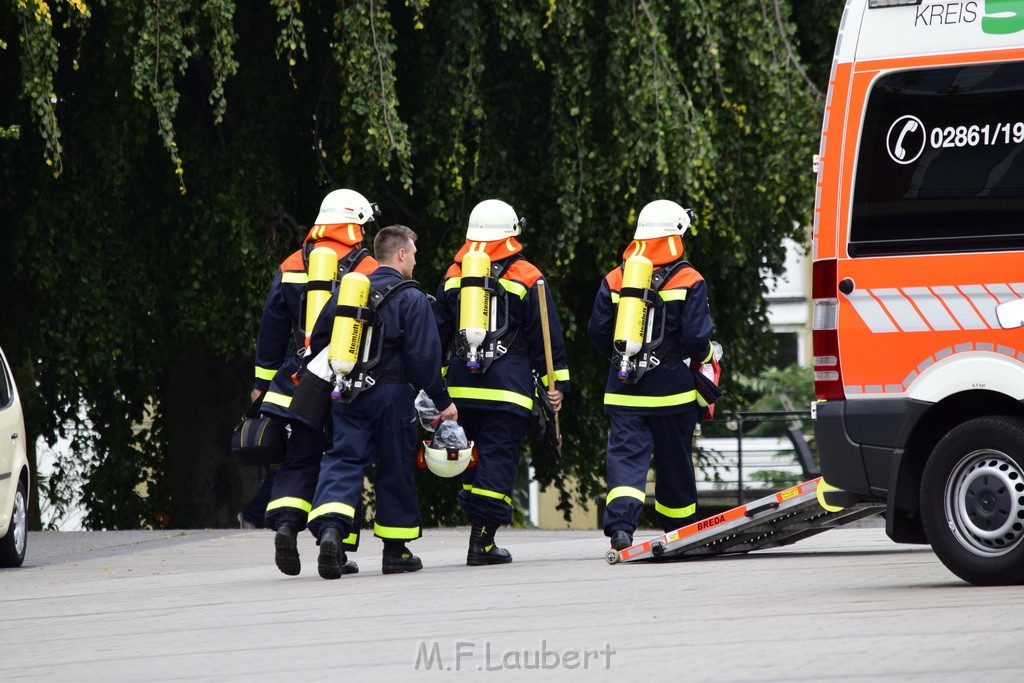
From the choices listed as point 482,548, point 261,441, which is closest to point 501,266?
point 482,548

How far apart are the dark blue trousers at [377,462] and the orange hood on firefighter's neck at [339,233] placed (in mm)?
898

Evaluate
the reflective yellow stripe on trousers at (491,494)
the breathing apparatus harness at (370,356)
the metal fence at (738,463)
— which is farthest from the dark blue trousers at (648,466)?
the metal fence at (738,463)

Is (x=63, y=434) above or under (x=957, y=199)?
under

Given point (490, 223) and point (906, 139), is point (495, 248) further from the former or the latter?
point (906, 139)

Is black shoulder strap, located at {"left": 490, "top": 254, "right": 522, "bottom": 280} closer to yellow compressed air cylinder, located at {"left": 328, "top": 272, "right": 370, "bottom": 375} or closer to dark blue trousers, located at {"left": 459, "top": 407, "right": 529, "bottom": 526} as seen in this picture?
dark blue trousers, located at {"left": 459, "top": 407, "right": 529, "bottom": 526}

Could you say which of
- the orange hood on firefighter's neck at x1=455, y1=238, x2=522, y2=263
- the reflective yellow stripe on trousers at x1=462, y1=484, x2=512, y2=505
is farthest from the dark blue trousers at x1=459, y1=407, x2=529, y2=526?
the orange hood on firefighter's neck at x1=455, y1=238, x2=522, y2=263

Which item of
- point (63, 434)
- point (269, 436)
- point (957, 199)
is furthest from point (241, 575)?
point (63, 434)

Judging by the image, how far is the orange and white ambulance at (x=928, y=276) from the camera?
7844 millimetres

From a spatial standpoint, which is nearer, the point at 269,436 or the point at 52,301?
the point at 269,436

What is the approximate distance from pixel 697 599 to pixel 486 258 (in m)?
2.86

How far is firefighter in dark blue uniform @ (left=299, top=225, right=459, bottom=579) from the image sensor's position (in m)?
9.44

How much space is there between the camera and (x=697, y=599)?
8.11 m

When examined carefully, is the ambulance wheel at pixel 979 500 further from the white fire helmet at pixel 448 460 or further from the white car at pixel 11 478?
the white car at pixel 11 478

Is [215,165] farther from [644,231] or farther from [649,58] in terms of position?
[644,231]
